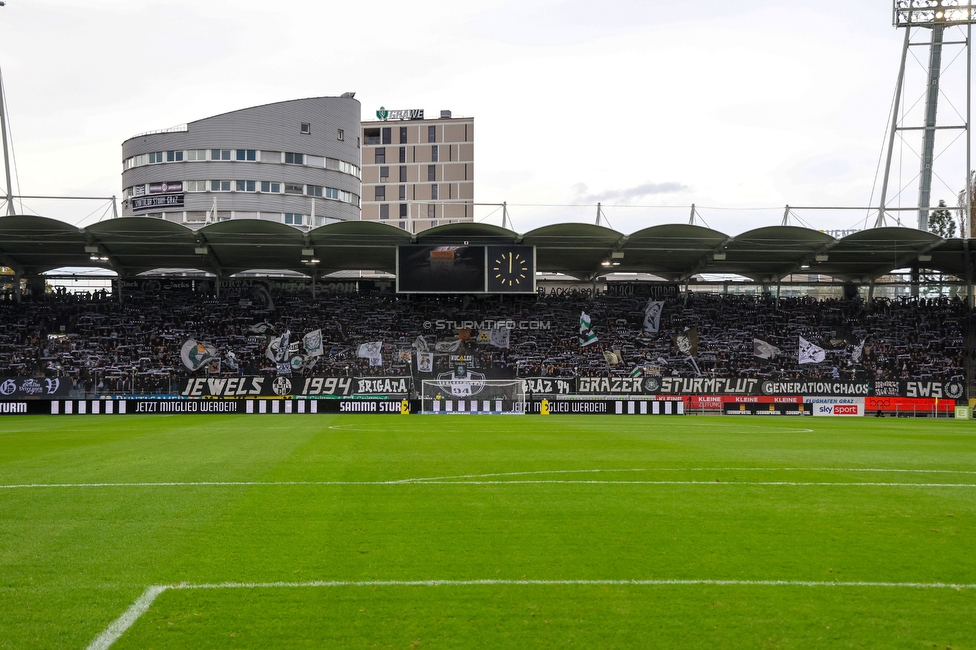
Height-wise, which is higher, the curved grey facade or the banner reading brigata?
the curved grey facade

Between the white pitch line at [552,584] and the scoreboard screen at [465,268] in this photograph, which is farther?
the scoreboard screen at [465,268]

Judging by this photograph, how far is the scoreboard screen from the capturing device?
49.7 m

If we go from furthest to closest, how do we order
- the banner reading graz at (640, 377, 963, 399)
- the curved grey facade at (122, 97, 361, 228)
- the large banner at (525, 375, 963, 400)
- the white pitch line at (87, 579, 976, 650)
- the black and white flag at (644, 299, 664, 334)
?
the curved grey facade at (122, 97, 361, 228) < the black and white flag at (644, 299, 664, 334) < the banner reading graz at (640, 377, 963, 399) < the large banner at (525, 375, 963, 400) < the white pitch line at (87, 579, 976, 650)

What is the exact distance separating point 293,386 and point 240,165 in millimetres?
43854

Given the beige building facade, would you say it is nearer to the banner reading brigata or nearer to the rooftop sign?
the rooftop sign

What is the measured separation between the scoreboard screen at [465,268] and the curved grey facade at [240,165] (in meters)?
37.3

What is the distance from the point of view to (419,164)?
376 ft

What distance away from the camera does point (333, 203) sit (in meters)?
88.9

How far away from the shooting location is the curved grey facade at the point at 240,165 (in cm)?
8225

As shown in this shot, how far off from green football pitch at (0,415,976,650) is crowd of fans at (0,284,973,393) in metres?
33.8

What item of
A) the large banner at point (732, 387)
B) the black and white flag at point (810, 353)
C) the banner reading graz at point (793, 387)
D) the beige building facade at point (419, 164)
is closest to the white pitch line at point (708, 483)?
the large banner at point (732, 387)

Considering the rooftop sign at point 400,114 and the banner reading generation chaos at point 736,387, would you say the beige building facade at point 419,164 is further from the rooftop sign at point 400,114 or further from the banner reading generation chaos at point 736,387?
the banner reading generation chaos at point 736,387

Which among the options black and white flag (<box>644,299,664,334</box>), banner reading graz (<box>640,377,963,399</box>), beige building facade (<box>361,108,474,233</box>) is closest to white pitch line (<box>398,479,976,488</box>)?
banner reading graz (<box>640,377,963,399</box>)

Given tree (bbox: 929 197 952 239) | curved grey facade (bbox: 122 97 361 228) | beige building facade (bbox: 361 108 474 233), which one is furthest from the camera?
beige building facade (bbox: 361 108 474 233)
